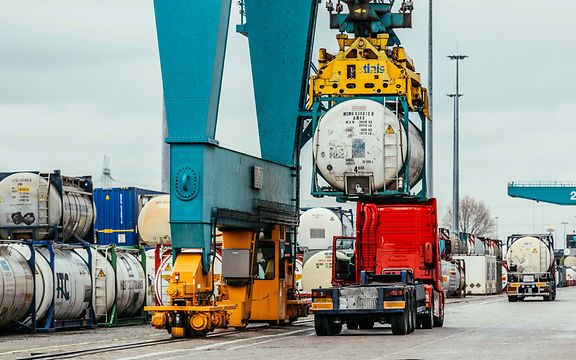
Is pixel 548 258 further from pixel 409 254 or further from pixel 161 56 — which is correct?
pixel 161 56

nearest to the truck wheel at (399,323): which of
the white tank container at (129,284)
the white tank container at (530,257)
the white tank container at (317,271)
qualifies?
the white tank container at (129,284)

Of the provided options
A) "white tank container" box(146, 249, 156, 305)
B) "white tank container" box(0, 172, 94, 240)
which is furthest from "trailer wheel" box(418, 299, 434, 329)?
"white tank container" box(0, 172, 94, 240)

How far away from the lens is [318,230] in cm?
4916

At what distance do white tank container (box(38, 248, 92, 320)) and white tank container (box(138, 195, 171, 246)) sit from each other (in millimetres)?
7249

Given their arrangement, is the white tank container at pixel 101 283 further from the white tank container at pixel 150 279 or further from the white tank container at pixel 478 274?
the white tank container at pixel 478 274

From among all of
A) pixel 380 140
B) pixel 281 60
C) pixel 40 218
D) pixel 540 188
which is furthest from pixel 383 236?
pixel 540 188

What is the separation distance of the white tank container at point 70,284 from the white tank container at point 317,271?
10.0 meters

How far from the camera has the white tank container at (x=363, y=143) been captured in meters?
29.8

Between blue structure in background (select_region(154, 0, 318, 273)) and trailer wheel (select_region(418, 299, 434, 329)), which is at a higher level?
blue structure in background (select_region(154, 0, 318, 273))

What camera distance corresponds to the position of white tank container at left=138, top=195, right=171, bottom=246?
4053 cm

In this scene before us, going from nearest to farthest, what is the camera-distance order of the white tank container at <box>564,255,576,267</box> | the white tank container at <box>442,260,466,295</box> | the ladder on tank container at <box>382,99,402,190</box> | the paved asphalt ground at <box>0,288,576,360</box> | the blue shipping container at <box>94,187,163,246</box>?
the paved asphalt ground at <box>0,288,576,360</box>, the ladder on tank container at <box>382,99,402,190</box>, the blue shipping container at <box>94,187,163,246</box>, the white tank container at <box>442,260,466,295</box>, the white tank container at <box>564,255,576,267</box>

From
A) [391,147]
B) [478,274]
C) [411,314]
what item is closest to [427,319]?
[411,314]

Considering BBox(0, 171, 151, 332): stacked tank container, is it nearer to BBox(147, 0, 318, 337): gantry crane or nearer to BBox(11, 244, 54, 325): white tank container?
BBox(11, 244, 54, 325): white tank container

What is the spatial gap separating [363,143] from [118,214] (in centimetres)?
1628
